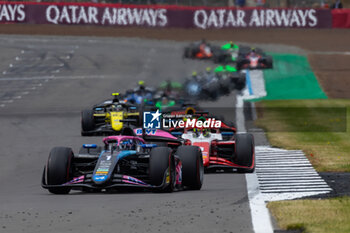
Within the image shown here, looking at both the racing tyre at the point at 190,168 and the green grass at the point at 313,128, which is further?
the green grass at the point at 313,128

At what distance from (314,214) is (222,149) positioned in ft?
29.9

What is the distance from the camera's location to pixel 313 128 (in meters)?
35.5

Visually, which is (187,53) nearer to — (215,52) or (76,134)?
(215,52)

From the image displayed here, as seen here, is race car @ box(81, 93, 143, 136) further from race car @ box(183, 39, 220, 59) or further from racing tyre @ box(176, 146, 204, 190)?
race car @ box(183, 39, 220, 59)

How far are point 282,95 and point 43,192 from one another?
3393 centimetres

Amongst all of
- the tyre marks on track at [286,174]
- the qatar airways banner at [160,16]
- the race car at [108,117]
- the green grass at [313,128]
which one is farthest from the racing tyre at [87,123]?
the qatar airways banner at [160,16]

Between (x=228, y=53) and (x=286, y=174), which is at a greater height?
(x=286, y=174)

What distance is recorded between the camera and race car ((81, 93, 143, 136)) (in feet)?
104

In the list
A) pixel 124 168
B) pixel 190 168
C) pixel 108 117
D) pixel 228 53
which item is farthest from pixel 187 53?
pixel 124 168

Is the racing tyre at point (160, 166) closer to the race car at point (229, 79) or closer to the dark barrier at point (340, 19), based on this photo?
the race car at point (229, 79)

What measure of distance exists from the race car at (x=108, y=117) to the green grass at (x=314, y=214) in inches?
682

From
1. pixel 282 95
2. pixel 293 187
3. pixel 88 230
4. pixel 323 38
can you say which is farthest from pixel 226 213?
pixel 323 38

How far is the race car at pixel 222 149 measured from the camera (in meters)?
21.4

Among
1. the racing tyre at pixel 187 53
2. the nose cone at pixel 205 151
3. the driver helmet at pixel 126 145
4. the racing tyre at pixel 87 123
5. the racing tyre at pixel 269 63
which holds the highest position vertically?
the driver helmet at pixel 126 145
